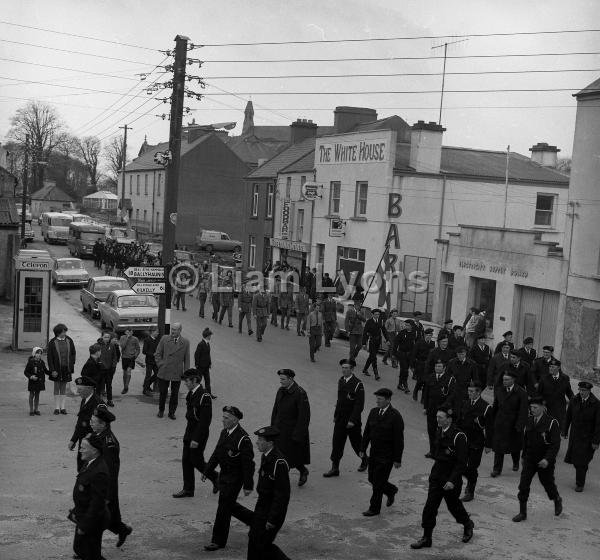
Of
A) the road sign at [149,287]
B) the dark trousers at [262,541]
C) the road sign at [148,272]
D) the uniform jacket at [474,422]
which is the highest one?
the road sign at [148,272]

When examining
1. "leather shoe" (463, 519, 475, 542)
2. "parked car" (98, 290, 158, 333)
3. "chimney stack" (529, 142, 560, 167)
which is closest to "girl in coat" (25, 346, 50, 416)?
"leather shoe" (463, 519, 475, 542)

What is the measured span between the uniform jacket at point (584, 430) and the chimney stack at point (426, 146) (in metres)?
22.7

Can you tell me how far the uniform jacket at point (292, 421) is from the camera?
11.2 metres

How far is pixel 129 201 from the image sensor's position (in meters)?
77.6

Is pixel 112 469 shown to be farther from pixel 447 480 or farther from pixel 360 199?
pixel 360 199

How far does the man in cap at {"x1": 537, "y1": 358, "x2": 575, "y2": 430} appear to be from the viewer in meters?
14.4

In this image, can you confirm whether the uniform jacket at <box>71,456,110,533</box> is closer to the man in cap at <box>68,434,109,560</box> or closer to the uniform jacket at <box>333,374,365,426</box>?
the man in cap at <box>68,434,109,560</box>

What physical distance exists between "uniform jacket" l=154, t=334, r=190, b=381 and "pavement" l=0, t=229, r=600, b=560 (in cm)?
88

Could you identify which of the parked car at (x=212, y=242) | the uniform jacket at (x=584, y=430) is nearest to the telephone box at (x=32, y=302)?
the uniform jacket at (x=584, y=430)

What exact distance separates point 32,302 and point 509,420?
13.7 meters

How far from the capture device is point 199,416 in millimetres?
10477

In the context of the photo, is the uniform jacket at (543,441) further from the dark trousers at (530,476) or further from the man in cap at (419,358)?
the man in cap at (419,358)

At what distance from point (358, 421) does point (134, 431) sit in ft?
15.2

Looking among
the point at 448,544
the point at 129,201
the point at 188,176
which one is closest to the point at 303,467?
the point at 448,544
